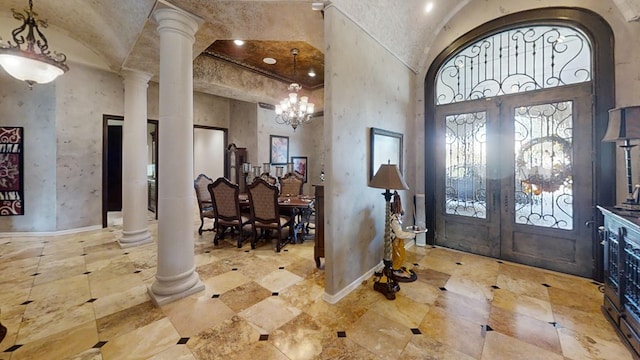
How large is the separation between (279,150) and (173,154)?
15.0ft

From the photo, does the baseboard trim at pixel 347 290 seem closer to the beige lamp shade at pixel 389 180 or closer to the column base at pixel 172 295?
the beige lamp shade at pixel 389 180

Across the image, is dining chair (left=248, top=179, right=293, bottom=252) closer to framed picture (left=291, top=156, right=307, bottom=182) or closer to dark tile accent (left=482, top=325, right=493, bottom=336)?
dark tile accent (left=482, top=325, right=493, bottom=336)

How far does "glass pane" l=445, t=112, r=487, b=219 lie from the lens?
11.9 ft

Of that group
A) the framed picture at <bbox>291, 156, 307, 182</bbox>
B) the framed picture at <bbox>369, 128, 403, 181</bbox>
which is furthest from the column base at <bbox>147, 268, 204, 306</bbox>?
the framed picture at <bbox>291, 156, 307, 182</bbox>

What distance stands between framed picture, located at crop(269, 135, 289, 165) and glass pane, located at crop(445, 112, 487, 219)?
4.48 meters

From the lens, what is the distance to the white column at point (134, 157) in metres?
4.07

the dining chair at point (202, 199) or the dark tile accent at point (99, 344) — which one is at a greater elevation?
the dining chair at point (202, 199)

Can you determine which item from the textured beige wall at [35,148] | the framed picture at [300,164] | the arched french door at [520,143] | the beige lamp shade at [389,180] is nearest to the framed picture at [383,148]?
the beige lamp shade at [389,180]

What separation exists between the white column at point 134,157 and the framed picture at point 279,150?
318 centimetres

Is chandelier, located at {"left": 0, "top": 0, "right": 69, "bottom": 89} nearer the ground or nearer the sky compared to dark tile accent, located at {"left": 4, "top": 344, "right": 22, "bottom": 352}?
nearer the sky

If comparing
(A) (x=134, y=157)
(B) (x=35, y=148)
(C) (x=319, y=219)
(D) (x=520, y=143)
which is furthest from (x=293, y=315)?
(B) (x=35, y=148)

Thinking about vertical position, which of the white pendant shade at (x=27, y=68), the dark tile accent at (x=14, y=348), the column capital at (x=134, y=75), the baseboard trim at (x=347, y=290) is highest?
the column capital at (x=134, y=75)

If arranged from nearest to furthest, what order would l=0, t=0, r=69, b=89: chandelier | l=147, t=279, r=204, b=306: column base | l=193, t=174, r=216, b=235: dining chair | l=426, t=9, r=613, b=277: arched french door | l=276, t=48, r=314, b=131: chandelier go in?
l=147, t=279, r=204, b=306: column base, l=0, t=0, r=69, b=89: chandelier, l=426, t=9, r=613, b=277: arched french door, l=193, t=174, r=216, b=235: dining chair, l=276, t=48, r=314, b=131: chandelier

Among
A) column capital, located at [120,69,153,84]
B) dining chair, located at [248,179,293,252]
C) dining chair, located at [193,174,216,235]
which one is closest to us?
dining chair, located at [248,179,293,252]
